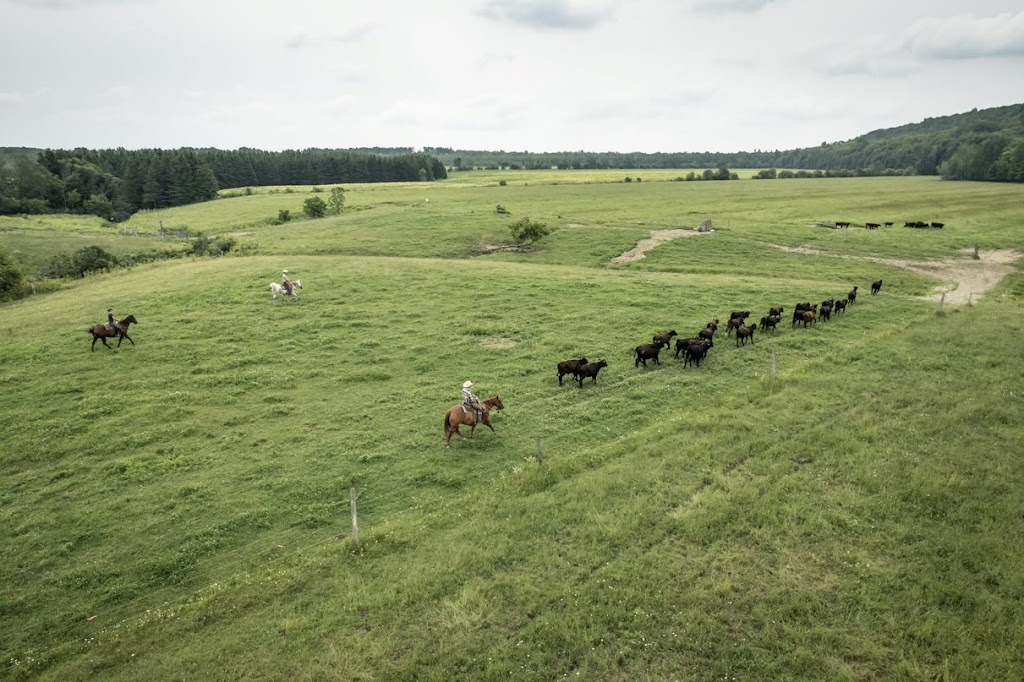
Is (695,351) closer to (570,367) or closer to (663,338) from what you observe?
(663,338)

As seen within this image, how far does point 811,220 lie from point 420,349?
60786 mm

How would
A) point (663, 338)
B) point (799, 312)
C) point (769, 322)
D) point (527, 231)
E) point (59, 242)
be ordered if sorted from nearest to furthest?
1. point (663, 338)
2. point (769, 322)
3. point (799, 312)
4. point (527, 231)
5. point (59, 242)

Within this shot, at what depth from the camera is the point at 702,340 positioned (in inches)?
995

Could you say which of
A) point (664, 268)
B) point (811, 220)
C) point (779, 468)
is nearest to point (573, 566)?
point (779, 468)

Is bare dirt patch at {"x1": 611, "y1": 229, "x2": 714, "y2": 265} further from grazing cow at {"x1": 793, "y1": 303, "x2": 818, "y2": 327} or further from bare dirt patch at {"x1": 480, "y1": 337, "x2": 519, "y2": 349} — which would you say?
bare dirt patch at {"x1": 480, "y1": 337, "x2": 519, "y2": 349}

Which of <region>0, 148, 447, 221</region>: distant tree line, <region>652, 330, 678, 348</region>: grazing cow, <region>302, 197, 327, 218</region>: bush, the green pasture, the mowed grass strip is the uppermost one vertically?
<region>0, 148, 447, 221</region>: distant tree line

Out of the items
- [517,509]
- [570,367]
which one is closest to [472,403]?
[517,509]

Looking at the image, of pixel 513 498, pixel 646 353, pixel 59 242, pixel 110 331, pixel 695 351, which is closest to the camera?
pixel 513 498

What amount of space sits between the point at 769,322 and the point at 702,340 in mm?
5982

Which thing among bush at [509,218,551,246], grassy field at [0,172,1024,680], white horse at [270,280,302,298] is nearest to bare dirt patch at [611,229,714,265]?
bush at [509,218,551,246]

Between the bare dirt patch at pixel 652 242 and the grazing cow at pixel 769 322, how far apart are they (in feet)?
61.4

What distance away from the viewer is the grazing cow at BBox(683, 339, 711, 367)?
2444cm

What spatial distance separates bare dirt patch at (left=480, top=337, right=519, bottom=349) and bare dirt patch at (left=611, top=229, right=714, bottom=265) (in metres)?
21.0

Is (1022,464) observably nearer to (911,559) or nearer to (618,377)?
(911,559)
